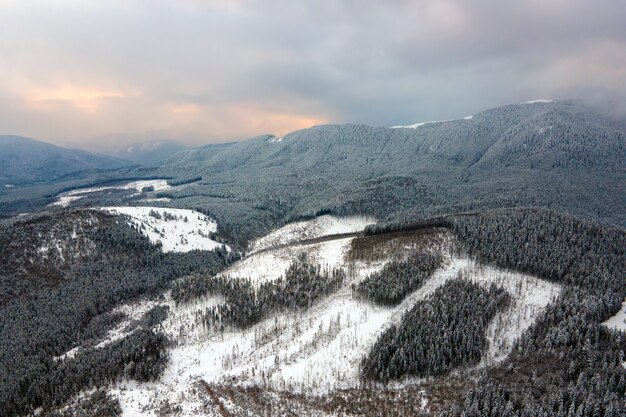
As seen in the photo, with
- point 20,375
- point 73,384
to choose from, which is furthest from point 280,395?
point 20,375

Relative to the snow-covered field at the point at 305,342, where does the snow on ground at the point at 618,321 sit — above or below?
above

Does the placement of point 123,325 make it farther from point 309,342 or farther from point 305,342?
point 309,342

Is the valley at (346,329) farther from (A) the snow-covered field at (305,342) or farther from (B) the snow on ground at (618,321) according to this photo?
(B) the snow on ground at (618,321)

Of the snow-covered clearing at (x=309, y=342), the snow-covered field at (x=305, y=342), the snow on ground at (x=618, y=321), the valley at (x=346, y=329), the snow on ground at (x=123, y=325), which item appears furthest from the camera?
the snow on ground at (x=123, y=325)

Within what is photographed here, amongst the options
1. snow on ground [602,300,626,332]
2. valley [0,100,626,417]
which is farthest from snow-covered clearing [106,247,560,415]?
snow on ground [602,300,626,332]

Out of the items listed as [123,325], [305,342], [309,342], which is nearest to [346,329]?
[309,342]

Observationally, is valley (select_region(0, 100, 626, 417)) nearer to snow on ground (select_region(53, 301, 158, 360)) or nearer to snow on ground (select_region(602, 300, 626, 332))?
snow on ground (select_region(602, 300, 626, 332))

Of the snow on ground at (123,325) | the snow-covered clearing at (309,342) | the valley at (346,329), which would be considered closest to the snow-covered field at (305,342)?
the snow-covered clearing at (309,342)

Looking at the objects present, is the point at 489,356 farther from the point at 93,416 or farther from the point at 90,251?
the point at 90,251
